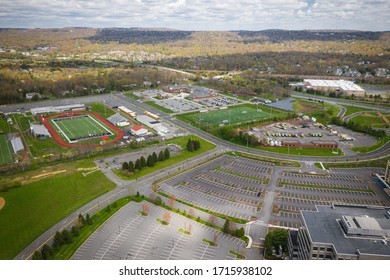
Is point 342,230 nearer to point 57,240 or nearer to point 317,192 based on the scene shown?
point 317,192

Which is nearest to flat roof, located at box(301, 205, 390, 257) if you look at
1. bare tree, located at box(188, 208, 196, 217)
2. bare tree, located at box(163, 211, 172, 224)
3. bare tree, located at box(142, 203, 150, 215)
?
bare tree, located at box(188, 208, 196, 217)

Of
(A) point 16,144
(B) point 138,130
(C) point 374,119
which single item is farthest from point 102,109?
(C) point 374,119

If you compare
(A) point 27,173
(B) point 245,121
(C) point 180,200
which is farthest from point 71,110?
(C) point 180,200

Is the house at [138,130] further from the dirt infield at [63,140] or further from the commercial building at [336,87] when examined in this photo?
the commercial building at [336,87]

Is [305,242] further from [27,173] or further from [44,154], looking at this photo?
[44,154]

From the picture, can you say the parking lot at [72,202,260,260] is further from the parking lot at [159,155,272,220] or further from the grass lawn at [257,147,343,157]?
the grass lawn at [257,147,343,157]
